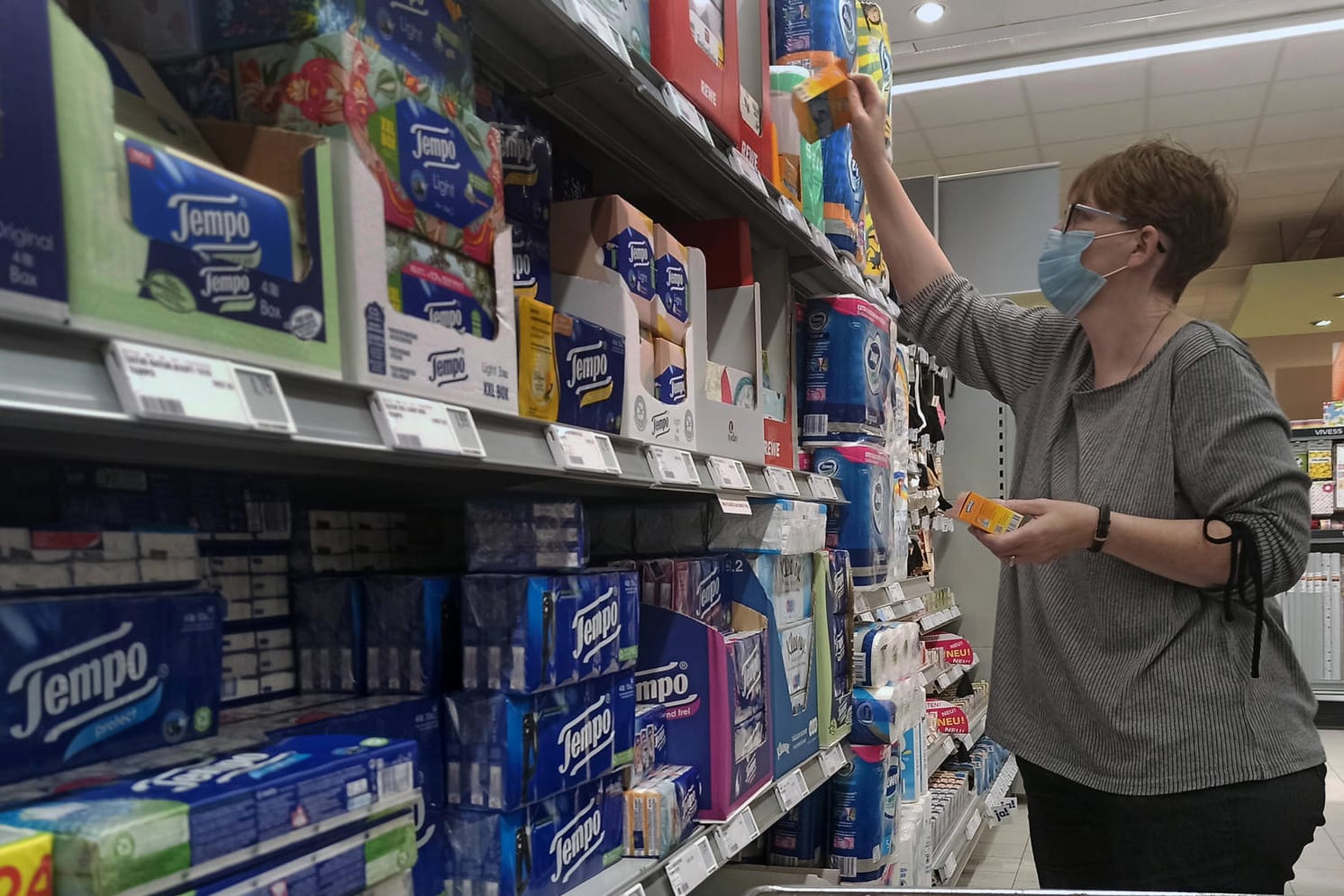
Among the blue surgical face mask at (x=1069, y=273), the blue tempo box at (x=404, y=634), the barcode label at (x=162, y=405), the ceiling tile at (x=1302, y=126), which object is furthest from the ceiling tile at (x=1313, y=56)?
the barcode label at (x=162, y=405)

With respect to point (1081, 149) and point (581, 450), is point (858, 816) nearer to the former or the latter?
point (581, 450)

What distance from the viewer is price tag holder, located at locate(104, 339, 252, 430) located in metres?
0.61

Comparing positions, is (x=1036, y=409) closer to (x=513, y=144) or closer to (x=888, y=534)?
(x=888, y=534)

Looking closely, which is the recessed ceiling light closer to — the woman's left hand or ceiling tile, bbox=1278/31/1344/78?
ceiling tile, bbox=1278/31/1344/78

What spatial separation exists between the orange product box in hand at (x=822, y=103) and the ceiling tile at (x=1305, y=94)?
587 centimetres

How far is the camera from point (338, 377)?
31.8 inches

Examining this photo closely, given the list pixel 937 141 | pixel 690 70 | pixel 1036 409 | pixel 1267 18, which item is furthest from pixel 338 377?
pixel 937 141

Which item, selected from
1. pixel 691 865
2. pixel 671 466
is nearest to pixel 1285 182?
pixel 671 466

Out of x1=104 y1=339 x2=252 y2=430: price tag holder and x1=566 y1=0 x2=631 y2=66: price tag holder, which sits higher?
x1=566 y1=0 x2=631 y2=66: price tag holder

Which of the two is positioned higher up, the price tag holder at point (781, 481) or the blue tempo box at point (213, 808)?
the price tag holder at point (781, 481)

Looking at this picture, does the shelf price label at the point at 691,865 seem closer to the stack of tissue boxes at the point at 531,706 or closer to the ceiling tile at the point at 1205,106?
the stack of tissue boxes at the point at 531,706

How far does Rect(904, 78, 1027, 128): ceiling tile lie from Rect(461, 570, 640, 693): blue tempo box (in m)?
A: 6.09

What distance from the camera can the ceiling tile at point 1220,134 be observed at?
7199 millimetres

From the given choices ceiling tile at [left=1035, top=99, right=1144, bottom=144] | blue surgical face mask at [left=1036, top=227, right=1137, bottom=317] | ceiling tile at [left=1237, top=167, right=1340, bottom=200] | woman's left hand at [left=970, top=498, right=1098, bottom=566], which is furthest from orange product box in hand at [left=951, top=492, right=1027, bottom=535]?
ceiling tile at [left=1237, top=167, right=1340, bottom=200]
